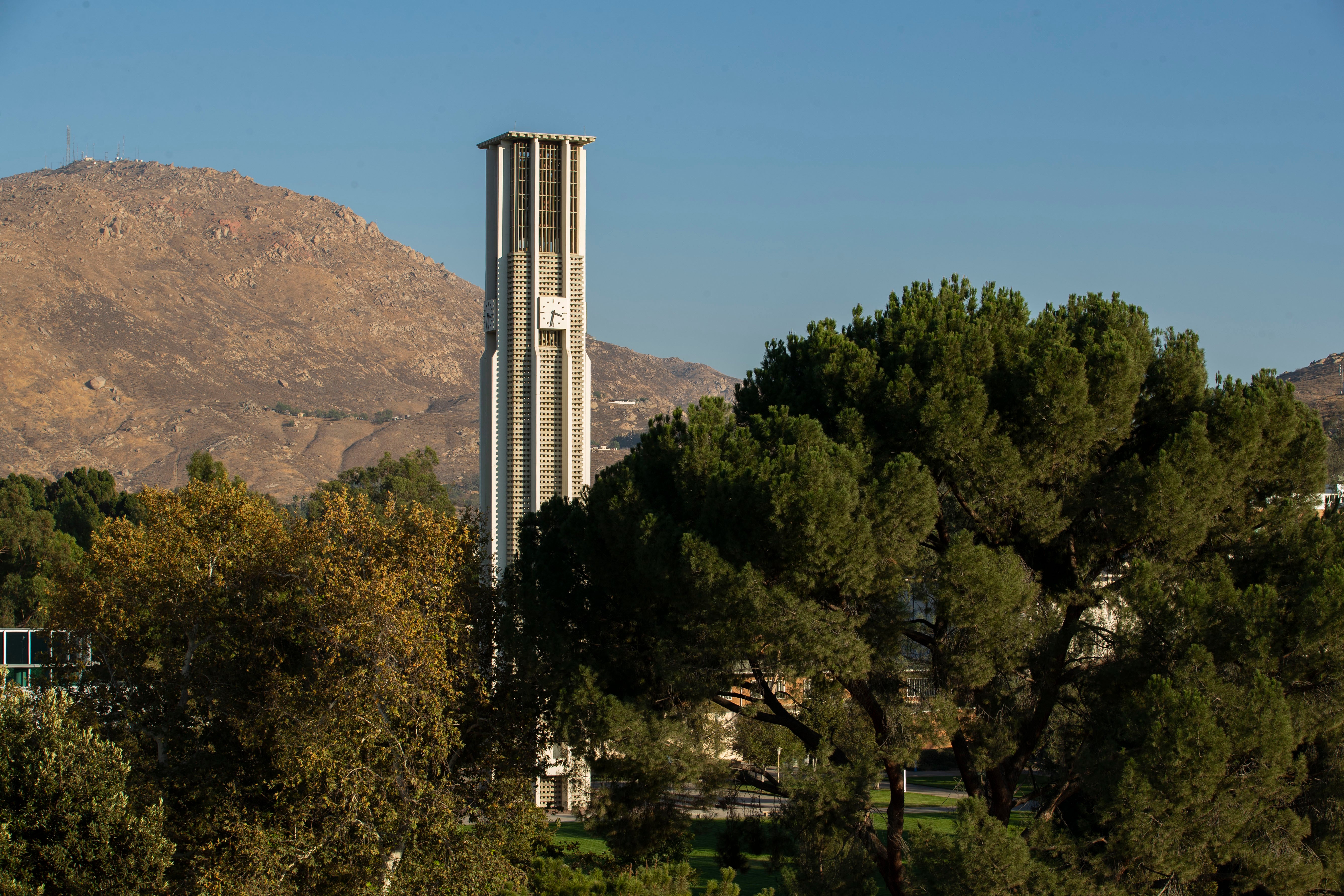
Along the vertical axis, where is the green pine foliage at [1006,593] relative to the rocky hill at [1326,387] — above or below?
below

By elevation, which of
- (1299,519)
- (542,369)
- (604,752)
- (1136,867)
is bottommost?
(1136,867)

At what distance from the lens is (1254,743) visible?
11.2 meters

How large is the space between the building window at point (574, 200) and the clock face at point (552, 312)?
49.4 inches

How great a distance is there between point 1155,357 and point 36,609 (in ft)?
93.2

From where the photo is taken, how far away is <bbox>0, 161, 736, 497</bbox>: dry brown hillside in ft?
414

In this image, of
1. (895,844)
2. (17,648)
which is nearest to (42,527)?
(17,648)

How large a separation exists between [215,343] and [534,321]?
419ft

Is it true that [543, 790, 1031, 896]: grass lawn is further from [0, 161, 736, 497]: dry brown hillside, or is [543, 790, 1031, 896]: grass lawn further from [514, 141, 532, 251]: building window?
[0, 161, 736, 497]: dry brown hillside

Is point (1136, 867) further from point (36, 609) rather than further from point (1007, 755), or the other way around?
point (36, 609)

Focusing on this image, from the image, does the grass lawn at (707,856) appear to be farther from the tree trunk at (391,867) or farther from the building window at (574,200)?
the building window at (574,200)

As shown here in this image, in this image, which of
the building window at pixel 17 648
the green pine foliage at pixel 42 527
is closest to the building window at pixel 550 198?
the green pine foliage at pixel 42 527

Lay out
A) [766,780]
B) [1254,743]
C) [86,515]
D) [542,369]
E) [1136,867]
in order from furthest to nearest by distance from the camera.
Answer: [86,515]
[542,369]
[766,780]
[1136,867]
[1254,743]

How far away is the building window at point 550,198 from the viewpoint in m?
31.8

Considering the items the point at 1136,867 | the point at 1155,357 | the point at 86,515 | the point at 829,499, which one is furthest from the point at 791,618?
the point at 86,515
